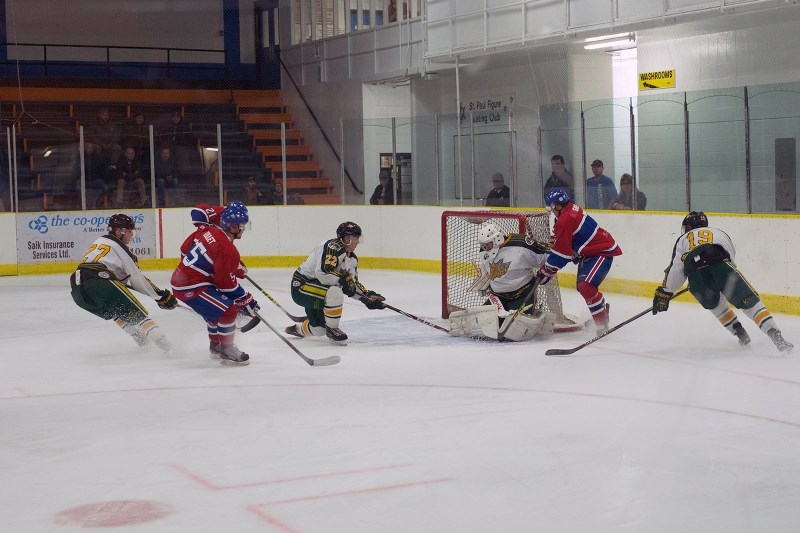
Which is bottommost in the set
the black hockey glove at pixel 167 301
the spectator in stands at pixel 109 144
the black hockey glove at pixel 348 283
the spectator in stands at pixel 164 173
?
the black hockey glove at pixel 167 301

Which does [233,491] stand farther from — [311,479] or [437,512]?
[437,512]

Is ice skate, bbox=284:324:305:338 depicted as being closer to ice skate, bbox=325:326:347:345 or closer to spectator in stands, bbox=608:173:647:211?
ice skate, bbox=325:326:347:345

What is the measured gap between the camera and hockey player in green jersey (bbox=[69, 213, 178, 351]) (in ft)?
24.0

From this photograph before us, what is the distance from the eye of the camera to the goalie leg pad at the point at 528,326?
7.60 meters

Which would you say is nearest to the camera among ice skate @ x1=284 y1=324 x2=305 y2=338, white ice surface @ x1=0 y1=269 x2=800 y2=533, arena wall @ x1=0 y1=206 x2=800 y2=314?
white ice surface @ x1=0 y1=269 x2=800 y2=533

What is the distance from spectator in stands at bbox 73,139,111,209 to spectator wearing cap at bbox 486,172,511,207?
5.00m

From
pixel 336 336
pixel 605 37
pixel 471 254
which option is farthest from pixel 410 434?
pixel 605 37

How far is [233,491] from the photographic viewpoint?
4.02 meters

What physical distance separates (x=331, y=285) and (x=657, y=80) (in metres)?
5.89

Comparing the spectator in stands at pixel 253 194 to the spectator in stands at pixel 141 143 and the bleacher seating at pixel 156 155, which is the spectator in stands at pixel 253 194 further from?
the spectator in stands at pixel 141 143

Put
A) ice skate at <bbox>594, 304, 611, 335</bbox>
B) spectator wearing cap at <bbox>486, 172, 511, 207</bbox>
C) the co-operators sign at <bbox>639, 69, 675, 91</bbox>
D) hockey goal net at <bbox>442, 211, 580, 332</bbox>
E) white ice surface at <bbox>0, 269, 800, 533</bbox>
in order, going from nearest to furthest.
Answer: white ice surface at <bbox>0, 269, 800, 533</bbox> → ice skate at <bbox>594, 304, 611, 335</bbox> → hockey goal net at <bbox>442, 211, 580, 332</bbox> → the co-operators sign at <bbox>639, 69, 675, 91</bbox> → spectator wearing cap at <bbox>486, 172, 511, 207</bbox>

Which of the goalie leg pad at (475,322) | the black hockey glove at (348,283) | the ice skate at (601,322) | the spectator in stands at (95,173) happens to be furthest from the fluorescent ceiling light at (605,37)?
the spectator in stands at (95,173)

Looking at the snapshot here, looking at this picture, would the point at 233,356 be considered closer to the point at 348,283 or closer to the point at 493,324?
the point at 348,283

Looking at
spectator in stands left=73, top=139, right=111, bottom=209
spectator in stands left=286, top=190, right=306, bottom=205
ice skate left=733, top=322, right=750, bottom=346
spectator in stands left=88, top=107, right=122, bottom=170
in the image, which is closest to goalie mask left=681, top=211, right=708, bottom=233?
ice skate left=733, top=322, right=750, bottom=346
